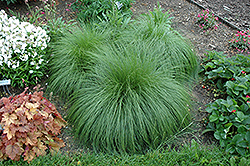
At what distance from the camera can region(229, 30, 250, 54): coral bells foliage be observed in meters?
4.08

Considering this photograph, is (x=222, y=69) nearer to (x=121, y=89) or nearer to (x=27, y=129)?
(x=121, y=89)

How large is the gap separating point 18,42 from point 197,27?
321 centimetres

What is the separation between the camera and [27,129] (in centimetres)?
245

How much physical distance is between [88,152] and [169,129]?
0.98 m

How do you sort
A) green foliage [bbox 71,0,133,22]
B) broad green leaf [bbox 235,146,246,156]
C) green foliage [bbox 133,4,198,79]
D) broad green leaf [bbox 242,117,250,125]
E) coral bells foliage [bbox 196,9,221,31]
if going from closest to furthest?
broad green leaf [bbox 235,146,246,156], broad green leaf [bbox 242,117,250,125], green foliage [bbox 133,4,198,79], green foliage [bbox 71,0,133,22], coral bells foliage [bbox 196,9,221,31]

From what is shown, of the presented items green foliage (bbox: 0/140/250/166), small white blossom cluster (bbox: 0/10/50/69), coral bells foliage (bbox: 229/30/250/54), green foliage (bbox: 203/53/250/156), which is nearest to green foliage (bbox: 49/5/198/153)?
green foliage (bbox: 0/140/250/166)

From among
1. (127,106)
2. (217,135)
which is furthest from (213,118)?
(127,106)

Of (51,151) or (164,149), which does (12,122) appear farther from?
(164,149)

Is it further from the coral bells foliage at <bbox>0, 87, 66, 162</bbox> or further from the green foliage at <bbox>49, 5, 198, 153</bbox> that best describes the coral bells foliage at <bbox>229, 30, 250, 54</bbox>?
the coral bells foliage at <bbox>0, 87, 66, 162</bbox>

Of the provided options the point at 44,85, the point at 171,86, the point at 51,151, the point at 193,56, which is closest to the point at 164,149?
the point at 171,86

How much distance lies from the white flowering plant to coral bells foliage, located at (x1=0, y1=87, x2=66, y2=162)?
49cm

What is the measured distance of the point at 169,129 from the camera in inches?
109

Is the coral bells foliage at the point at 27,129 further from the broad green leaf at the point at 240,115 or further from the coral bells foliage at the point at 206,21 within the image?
the coral bells foliage at the point at 206,21

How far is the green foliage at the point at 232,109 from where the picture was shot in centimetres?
266
